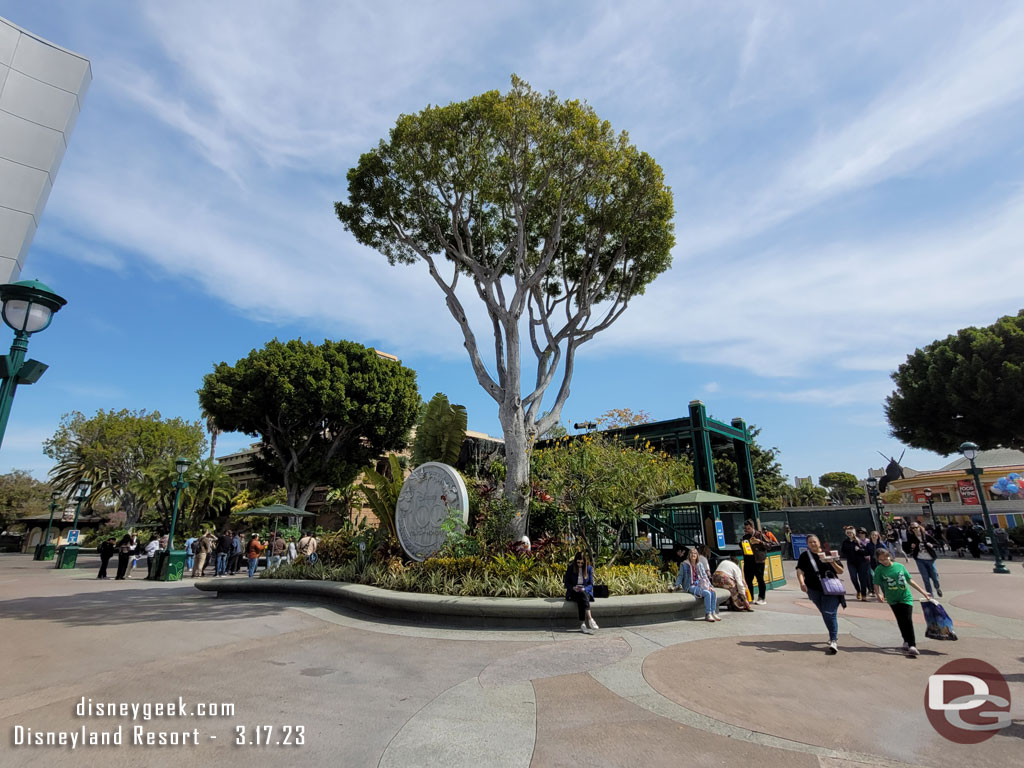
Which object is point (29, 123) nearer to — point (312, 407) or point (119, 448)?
point (312, 407)

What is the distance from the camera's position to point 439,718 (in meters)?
4.55

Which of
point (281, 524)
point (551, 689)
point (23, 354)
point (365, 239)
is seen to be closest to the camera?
point (23, 354)

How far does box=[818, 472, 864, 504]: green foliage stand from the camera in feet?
275

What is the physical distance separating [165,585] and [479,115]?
1742 cm

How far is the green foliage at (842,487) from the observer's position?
3302 inches

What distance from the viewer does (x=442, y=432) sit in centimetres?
1645

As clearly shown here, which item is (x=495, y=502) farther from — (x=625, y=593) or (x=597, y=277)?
(x=597, y=277)

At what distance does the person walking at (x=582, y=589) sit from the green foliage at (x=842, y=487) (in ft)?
298

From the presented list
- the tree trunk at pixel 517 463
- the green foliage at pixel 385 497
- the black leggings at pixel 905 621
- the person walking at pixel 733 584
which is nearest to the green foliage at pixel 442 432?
the green foliage at pixel 385 497

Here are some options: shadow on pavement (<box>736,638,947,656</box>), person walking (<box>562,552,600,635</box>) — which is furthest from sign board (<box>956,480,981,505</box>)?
person walking (<box>562,552,600,635</box>)

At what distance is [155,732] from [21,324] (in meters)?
4.04

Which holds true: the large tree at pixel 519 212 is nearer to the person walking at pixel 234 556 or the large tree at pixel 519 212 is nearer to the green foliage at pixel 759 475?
the person walking at pixel 234 556

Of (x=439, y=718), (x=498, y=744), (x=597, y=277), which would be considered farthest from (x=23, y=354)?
(x=597, y=277)

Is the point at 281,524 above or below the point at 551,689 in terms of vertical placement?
above
